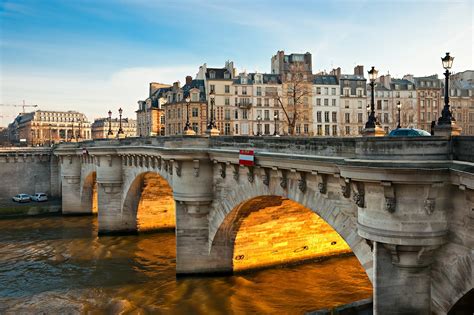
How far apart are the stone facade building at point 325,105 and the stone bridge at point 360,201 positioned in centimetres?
5000

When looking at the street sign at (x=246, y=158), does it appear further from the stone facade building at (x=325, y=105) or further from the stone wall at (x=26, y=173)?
the stone facade building at (x=325, y=105)

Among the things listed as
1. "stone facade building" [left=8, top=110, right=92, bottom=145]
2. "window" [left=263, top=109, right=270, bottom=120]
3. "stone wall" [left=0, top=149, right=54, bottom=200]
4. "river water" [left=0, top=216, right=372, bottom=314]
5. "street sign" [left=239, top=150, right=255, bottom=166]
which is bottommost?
"river water" [left=0, top=216, right=372, bottom=314]

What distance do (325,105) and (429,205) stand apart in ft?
218

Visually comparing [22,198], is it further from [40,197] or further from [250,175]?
[250,175]

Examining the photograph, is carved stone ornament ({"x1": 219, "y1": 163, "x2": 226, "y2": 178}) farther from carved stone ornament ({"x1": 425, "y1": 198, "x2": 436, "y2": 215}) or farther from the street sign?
carved stone ornament ({"x1": 425, "y1": 198, "x2": 436, "y2": 215})

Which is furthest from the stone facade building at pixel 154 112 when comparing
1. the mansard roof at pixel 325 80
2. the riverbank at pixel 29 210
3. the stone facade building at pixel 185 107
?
the riverbank at pixel 29 210

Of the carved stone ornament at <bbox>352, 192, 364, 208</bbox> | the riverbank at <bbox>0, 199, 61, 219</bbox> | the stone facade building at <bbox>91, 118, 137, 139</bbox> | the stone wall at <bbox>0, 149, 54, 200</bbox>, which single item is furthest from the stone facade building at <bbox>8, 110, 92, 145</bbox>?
the carved stone ornament at <bbox>352, 192, 364, 208</bbox>

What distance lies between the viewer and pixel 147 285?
981 inches

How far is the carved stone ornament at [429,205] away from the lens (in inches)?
411

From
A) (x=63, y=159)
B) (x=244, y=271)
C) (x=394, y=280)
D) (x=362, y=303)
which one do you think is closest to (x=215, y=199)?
(x=244, y=271)


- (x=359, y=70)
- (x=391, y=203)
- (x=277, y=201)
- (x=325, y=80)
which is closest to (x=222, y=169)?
(x=277, y=201)

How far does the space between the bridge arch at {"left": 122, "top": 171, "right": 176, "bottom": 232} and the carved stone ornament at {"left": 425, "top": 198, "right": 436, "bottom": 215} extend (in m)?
28.5

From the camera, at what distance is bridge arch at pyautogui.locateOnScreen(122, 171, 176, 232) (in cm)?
3725

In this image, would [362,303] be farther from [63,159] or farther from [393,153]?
[63,159]
